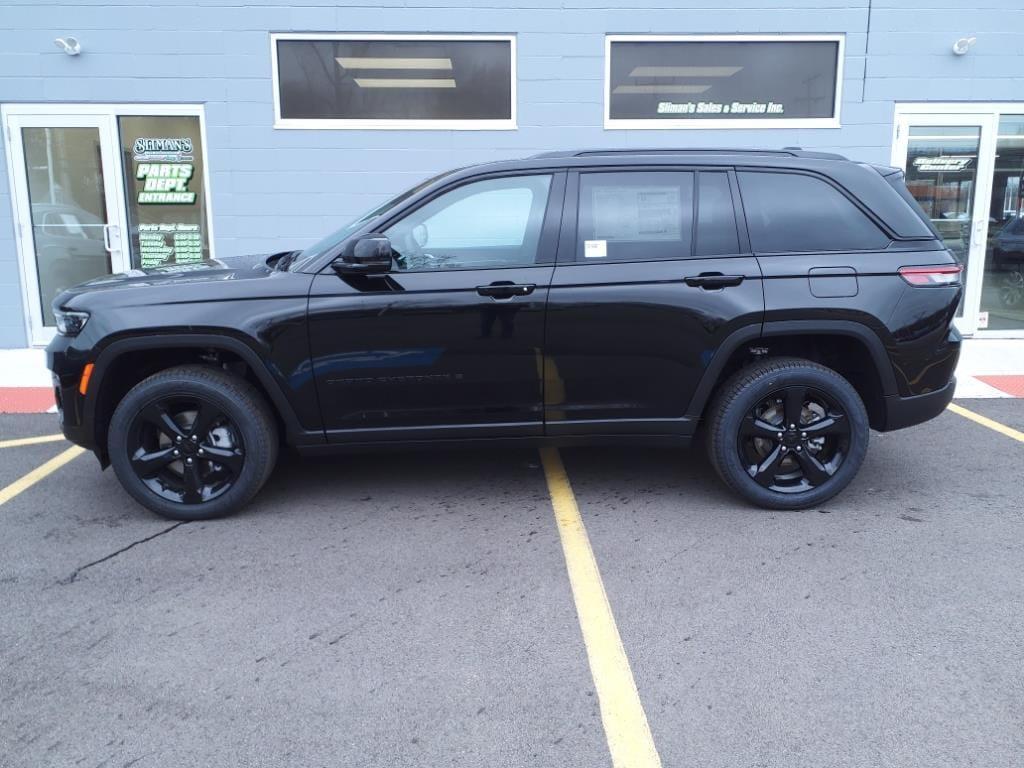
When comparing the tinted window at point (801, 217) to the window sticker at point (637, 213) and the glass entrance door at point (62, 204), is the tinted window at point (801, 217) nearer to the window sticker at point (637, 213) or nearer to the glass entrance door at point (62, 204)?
the window sticker at point (637, 213)

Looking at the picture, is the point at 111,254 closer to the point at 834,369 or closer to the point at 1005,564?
the point at 834,369

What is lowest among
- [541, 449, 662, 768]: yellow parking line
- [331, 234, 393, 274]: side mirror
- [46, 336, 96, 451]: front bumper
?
[541, 449, 662, 768]: yellow parking line

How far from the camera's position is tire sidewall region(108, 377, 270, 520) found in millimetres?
4129

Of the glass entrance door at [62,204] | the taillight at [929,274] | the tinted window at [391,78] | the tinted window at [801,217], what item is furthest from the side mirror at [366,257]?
the glass entrance door at [62,204]

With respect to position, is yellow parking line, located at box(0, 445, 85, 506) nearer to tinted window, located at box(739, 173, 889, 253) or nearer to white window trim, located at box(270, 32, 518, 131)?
white window trim, located at box(270, 32, 518, 131)

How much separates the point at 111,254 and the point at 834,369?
7106mm

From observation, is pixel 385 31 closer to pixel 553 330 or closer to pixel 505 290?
pixel 505 290

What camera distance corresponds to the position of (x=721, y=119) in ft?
27.3

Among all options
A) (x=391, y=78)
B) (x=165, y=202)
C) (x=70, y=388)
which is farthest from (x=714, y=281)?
(x=165, y=202)

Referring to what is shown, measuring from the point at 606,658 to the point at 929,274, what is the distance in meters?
2.66

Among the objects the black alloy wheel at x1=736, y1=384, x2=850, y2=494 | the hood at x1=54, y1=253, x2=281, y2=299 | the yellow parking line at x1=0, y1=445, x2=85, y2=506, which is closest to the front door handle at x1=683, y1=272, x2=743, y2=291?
the black alloy wheel at x1=736, y1=384, x2=850, y2=494

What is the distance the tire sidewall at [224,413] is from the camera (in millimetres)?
4129

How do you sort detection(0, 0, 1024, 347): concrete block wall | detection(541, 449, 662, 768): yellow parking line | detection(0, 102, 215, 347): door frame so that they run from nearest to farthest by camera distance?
detection(541, 449, 662, 768): yellow parking line
detection(0, 0, 1024, 347): concrete block wall
detection(0, 102, 215, 347): door frame

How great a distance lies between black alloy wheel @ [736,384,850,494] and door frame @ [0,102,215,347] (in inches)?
238
